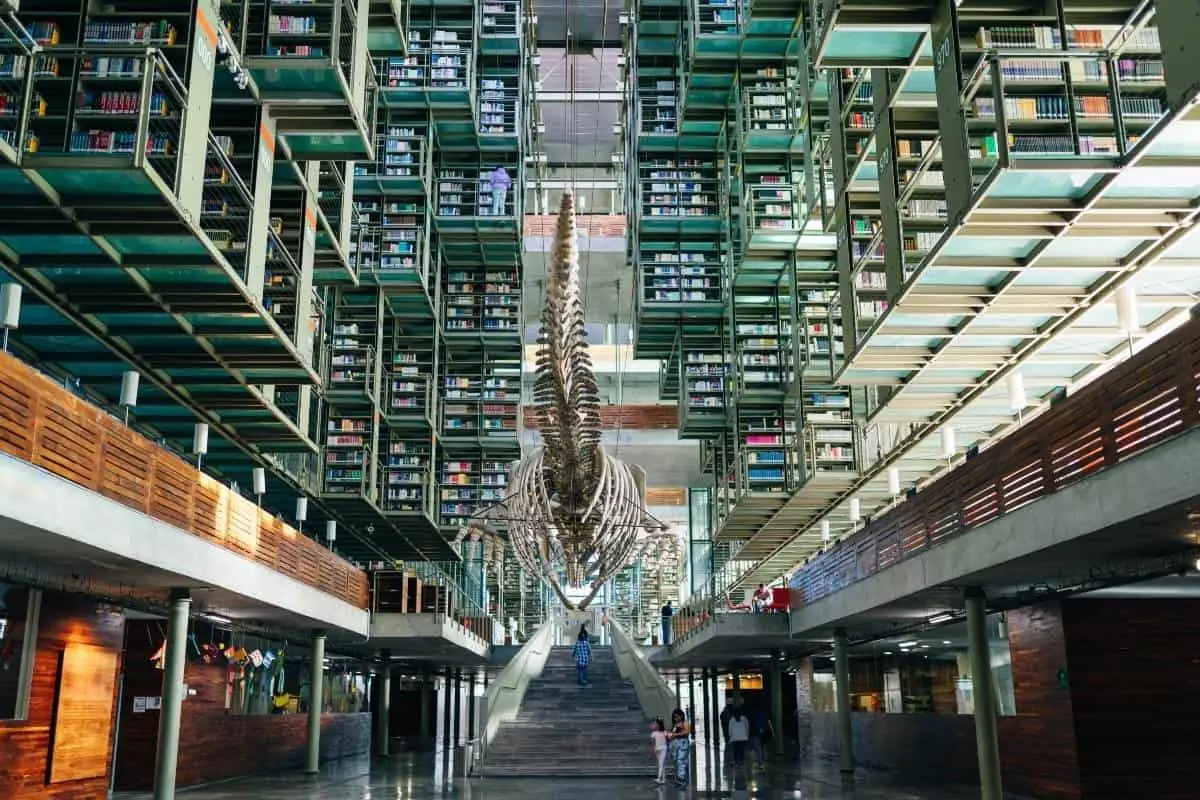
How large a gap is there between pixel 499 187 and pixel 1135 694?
14446 mm

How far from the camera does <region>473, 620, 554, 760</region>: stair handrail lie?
1717 cm

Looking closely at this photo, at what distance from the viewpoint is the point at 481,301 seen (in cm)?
2248

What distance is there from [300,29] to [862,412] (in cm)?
996

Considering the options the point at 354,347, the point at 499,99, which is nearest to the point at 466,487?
the point at 354,347

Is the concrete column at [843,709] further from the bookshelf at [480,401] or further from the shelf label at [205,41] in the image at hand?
the shelf label at [205,41]

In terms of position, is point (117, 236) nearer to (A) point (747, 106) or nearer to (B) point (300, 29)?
(B) point (300, 29)

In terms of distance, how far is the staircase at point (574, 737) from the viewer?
1675 centimetres

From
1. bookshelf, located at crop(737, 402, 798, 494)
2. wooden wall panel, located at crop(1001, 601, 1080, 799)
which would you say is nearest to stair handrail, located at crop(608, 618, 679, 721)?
bookshelf, located at crop(737, 402, 798, 494)

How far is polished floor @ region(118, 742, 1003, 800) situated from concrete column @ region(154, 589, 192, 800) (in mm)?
2452

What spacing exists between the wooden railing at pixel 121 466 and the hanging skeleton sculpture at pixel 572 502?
369 centimetres

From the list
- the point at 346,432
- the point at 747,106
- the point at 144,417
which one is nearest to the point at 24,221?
the point at 144,417

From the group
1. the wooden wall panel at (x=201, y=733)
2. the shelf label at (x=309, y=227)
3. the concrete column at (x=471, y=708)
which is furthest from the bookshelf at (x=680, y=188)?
the concrete column at (x=471, y=708)

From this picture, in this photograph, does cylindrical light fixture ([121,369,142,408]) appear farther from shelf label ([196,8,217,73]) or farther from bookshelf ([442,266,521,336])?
bookshelf ([442,266,521,336])

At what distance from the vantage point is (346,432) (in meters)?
18.1
